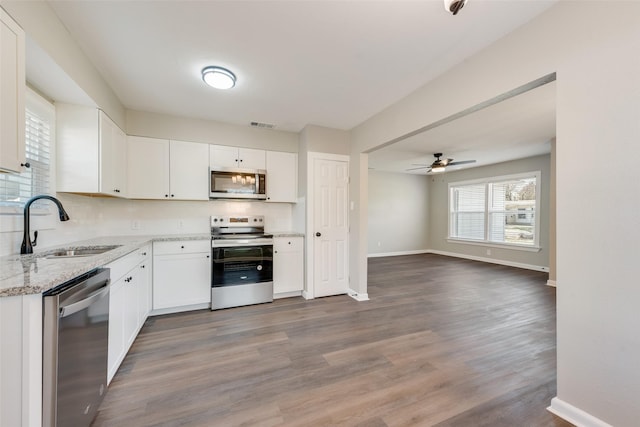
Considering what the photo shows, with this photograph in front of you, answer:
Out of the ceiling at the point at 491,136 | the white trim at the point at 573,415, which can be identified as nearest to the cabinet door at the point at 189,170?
the ceiling at the point at 491,136

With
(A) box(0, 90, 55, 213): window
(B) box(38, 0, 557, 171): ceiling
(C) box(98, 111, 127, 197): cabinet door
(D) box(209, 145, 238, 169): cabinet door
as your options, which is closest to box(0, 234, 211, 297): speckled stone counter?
(A) box(0, 90, 55, 213): window

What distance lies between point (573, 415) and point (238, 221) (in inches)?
147

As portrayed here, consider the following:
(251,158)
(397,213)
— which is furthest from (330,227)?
(397,213)

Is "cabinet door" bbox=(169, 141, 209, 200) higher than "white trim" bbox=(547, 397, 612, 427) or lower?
higher

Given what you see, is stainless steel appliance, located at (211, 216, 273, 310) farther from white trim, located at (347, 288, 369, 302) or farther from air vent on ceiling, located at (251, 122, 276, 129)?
air vent on ceiling, located at (251, 122, 276, 129)

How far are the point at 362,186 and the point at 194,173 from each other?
240 centimetres

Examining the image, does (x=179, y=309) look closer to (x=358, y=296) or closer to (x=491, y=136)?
(x=358, y=296)

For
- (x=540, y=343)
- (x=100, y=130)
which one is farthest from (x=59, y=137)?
(x=540, y=343)

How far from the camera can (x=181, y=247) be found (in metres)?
3.12

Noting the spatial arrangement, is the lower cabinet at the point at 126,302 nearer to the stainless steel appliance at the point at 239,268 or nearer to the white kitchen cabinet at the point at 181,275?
the white kitchen cabinet at the point at 181,275

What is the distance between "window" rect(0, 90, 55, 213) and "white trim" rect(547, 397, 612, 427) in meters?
3.85

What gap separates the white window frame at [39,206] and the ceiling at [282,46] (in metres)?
0.54

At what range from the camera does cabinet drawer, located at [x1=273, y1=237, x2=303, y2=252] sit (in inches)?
144

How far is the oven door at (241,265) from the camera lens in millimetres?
3242
